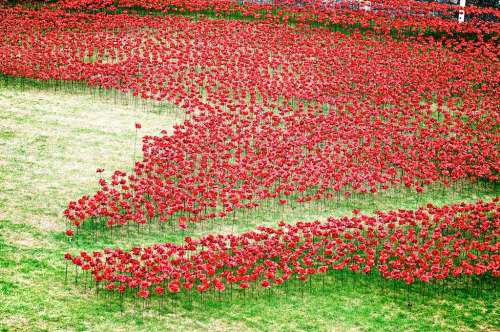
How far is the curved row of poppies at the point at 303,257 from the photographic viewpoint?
12.0m

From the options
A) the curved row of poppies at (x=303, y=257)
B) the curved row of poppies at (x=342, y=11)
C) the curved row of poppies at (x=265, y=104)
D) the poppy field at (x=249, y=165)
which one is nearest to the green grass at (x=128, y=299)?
the poppy field at (x=249, y=165)

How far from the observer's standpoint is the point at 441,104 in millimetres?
22156

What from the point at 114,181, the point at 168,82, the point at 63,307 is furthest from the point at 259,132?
the point at 63,307

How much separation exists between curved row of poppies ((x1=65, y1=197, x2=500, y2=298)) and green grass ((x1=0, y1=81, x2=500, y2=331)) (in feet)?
1.57

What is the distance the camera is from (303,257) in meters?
13.8

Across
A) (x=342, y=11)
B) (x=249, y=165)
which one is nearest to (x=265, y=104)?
(x=249, y=165)

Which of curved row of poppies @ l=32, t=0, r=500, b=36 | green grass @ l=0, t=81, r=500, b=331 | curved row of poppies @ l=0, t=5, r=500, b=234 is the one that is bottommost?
green grass @ l=0, t=81, r=500, b=331

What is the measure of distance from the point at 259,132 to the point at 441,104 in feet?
25.6

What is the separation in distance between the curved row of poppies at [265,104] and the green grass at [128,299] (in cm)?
69

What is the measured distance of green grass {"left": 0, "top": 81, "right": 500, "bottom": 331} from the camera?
11.3 metres

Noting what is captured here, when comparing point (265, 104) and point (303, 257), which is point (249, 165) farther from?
point (265, 104)

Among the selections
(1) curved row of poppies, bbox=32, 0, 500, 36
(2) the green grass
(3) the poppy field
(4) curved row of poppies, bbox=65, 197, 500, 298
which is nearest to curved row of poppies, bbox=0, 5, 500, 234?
(3) the poppy field

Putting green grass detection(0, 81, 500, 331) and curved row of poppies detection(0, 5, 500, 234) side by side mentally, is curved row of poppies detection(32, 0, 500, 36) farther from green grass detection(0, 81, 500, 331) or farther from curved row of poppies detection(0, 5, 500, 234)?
green grass detection(0, 81, 500, 331)

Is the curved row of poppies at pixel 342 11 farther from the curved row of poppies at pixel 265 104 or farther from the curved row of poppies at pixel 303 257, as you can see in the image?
the curved row of poppies at pixel 303 257
